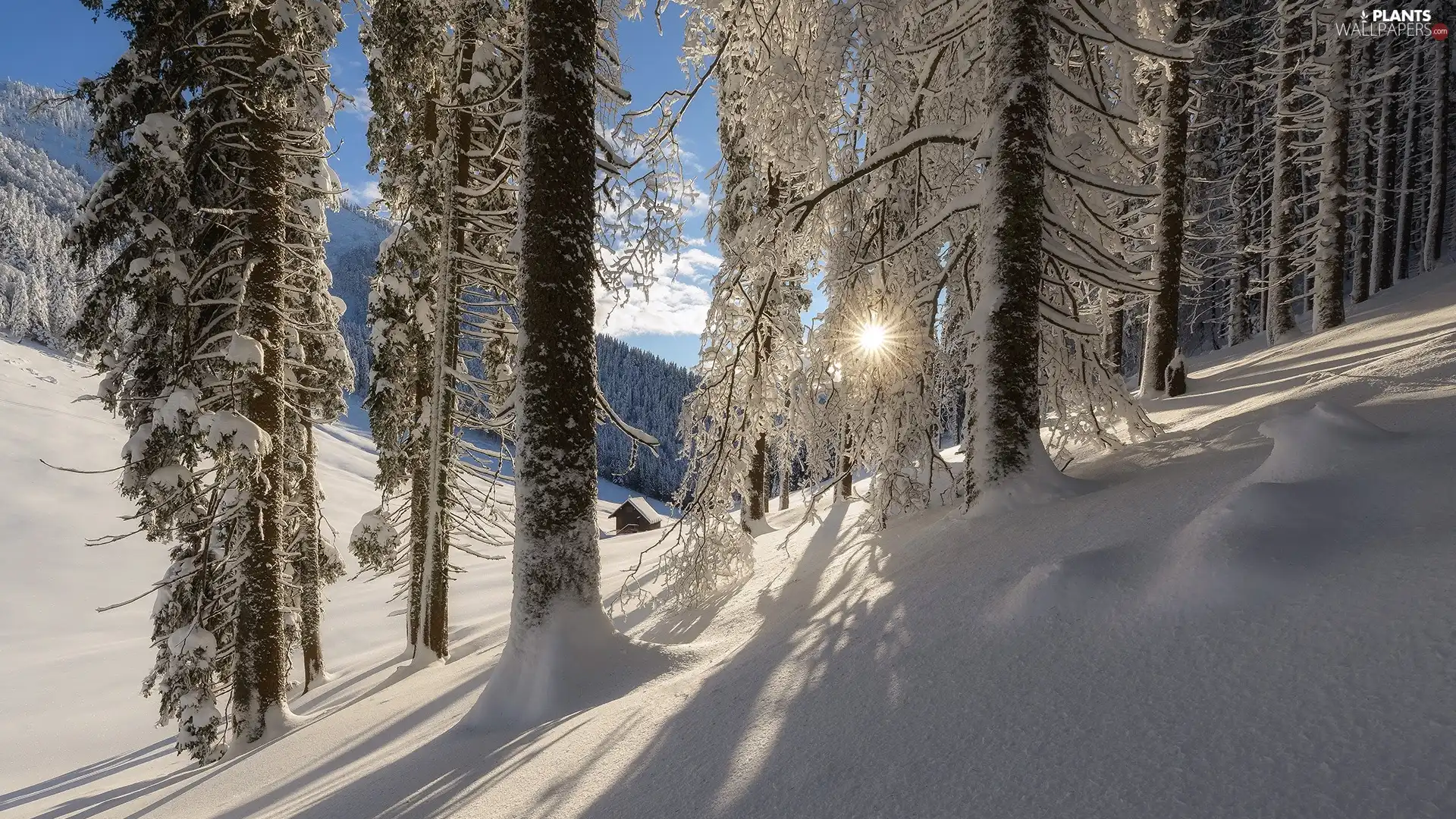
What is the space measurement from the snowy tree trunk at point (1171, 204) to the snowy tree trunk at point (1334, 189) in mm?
4841

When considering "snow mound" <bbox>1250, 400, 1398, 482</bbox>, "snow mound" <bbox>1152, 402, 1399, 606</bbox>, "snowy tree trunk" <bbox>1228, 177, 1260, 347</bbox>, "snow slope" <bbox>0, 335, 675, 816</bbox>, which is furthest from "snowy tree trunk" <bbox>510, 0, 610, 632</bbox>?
"snowy tree trunk" <bbox>1228, 177, 1260, 347</bbox>

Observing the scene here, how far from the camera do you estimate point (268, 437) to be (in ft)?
24.6

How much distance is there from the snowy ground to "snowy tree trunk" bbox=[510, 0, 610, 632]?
3.32 ft

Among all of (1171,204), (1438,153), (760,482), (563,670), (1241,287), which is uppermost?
(1438,153)

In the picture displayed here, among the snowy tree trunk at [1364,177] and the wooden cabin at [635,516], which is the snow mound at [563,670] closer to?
the snowy tree trunk at [1364,177]

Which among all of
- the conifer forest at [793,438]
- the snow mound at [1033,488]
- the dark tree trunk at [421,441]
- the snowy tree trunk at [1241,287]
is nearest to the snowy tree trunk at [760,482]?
the conifer forest at [793,438]

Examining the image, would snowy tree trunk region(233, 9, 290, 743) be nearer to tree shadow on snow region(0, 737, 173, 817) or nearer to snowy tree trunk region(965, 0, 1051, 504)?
tree shadow on snow region(0, 737, 173, 817)

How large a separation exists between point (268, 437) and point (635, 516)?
33.1 meters

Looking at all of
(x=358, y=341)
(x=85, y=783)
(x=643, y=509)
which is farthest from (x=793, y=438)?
(x=358, y=341)

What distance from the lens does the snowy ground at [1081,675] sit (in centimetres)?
166

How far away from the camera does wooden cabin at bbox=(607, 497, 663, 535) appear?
38.6 meters

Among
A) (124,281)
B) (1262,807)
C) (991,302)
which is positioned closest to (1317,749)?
(1262,807)

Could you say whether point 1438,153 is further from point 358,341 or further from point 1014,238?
point 358,341

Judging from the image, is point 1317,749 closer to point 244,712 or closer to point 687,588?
point 687,588
